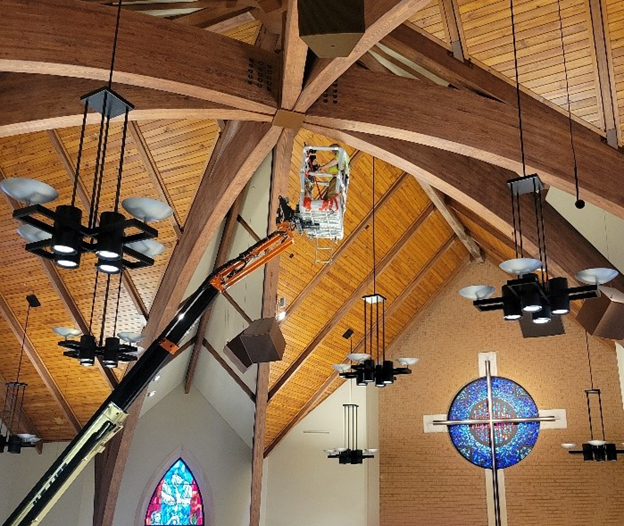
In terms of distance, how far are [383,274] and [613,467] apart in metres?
5.15

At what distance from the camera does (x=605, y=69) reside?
5.89 meters

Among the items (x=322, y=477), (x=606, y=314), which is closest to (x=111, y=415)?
(x=606, y=314)

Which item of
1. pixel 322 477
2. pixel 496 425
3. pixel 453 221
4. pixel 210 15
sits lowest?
pixel 322 477

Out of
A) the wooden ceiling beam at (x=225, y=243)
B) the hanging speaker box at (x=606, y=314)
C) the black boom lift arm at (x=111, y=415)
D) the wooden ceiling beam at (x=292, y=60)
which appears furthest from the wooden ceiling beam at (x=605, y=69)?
the wooden ceiling beam at (x=225, y=243)

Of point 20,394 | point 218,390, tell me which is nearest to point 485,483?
point 218,390

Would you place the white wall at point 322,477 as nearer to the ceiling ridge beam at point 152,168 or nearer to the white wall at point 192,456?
the white wall at point 192,456

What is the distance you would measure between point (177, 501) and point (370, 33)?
10.5 meters

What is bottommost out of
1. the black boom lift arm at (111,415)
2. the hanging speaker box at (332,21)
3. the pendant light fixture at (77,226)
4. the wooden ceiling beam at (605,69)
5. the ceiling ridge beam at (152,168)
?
the black boom lift arm at (111,415)

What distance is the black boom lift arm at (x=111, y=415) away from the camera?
386 centimetres

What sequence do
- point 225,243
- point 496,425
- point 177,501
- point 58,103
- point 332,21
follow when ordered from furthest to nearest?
point 496,425 < point 177,501 < point 225,243 < point 58,103 < point 332,21

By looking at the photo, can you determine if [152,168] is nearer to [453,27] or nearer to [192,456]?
[453,27]

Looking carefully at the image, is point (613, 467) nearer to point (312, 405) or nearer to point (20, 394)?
point (312, 405)

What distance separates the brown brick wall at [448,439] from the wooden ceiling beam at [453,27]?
8114mm

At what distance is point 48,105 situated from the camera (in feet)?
19.0
